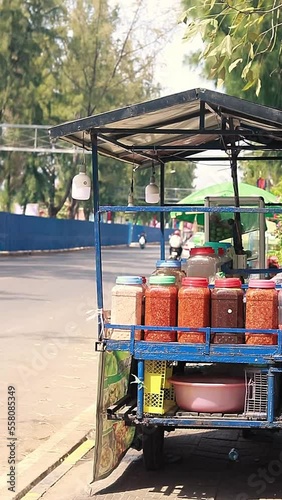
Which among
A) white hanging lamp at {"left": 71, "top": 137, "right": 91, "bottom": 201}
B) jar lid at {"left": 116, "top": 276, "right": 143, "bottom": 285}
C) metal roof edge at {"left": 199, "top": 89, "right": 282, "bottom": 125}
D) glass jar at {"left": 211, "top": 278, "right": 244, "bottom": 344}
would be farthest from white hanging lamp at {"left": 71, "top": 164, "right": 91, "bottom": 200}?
glass jar at {"left": 211, "top": 278, "right": 244, "bottom": 344}

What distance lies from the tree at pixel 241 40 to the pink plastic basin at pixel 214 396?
8.20 ft

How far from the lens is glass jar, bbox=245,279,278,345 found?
222 inches

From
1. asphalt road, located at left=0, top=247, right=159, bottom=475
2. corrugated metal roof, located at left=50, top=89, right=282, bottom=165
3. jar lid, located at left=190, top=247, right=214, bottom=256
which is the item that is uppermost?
corrugated metal roof, located at left=50, top=89, right=282, bottom=165

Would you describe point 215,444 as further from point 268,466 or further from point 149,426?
point 149,426

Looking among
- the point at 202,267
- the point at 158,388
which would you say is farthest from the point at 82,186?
the point at 158,388

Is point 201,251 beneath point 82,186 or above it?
beneath

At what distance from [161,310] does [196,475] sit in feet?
4.34

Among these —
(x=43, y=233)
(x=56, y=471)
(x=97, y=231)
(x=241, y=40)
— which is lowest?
(x=56, y=471)

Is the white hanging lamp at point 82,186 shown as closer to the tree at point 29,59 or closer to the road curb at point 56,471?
the road curb at point 56,471

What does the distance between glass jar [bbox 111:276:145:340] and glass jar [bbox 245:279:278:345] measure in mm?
738

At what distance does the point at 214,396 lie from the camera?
18.7 ft

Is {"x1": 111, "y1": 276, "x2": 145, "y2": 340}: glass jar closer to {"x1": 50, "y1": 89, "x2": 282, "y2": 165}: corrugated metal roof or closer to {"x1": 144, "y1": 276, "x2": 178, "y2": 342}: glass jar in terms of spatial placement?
{"x1": 144, "y1": 276, "x2": 178, "y2": 342}: glass jar

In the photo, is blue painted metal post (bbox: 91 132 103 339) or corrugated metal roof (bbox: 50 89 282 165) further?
blue painted metal post (bbox: 91 132 103 339)

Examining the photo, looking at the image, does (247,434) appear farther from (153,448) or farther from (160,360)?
(160,360)
